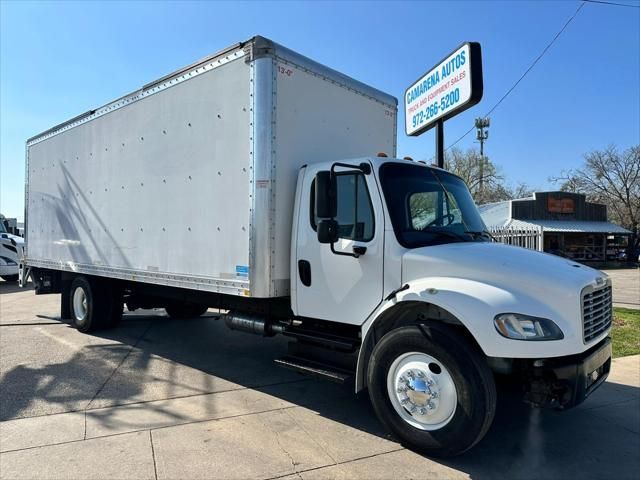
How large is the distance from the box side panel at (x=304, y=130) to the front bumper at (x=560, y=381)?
97.4 inches

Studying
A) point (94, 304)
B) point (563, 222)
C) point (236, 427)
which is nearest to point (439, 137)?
point (236, 427)

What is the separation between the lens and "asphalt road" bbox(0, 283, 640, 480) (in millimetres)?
3531

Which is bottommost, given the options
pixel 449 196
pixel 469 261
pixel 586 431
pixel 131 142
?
pixel 586 431

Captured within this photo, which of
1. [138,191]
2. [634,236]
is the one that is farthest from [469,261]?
[634,236]

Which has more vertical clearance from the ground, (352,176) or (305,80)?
(305,80)

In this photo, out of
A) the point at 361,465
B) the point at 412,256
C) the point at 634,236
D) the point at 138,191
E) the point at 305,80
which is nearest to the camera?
the point at 361,465

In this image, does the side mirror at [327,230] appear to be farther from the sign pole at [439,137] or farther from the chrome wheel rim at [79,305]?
the chrome wheel rim at [79,305]

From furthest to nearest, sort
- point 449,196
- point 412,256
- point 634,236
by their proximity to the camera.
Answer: point 634,236 < point 449,196 < point 412,256

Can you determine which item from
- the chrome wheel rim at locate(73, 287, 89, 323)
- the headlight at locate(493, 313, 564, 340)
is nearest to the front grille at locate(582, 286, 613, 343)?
the headlight at locate(493, 313, 564, 340)

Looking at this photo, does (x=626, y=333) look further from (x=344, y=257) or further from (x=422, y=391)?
(x=344, y=257)

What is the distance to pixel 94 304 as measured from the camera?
8.02m

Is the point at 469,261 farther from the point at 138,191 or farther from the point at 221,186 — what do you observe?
the point at 138,191

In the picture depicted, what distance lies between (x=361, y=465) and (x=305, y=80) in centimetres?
378

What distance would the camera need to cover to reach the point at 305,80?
16.5 feet
